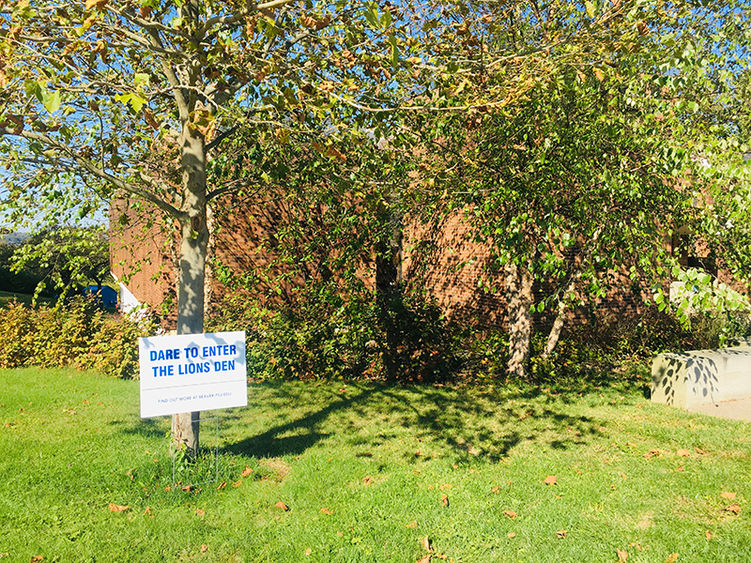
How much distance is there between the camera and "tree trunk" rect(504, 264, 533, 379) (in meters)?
9.63

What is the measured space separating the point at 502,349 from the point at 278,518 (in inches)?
266

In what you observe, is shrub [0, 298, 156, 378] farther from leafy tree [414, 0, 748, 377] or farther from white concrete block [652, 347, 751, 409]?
white concrete block [652, 347, 751, 409]

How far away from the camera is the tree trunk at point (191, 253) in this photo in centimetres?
557

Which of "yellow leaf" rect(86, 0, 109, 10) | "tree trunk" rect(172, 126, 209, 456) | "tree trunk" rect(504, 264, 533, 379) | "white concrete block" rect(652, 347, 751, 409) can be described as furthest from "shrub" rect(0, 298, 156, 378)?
"white concrete block" rect(652, 347, 751, 409)

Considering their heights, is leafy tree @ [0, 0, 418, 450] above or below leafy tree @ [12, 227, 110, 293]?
above

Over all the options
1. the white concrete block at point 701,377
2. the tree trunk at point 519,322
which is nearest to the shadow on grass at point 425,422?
the tree trunk at point 519,322

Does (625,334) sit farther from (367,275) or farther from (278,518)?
(278,518)

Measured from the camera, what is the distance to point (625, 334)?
11852mm

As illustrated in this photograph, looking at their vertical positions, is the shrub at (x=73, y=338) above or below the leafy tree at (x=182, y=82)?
below

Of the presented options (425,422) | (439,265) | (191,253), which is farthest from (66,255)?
(439,265)

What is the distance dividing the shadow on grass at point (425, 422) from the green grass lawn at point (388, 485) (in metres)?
0.04

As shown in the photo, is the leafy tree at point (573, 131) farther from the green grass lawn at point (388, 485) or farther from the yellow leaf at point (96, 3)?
the yellow leaf at point (96, 3)

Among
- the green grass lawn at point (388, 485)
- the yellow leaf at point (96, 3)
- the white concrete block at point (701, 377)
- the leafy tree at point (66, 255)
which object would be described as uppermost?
the yellow leaf at point (96, 3)

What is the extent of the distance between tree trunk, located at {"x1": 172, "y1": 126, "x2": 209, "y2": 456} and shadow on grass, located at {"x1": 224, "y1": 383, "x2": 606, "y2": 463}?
82cm
